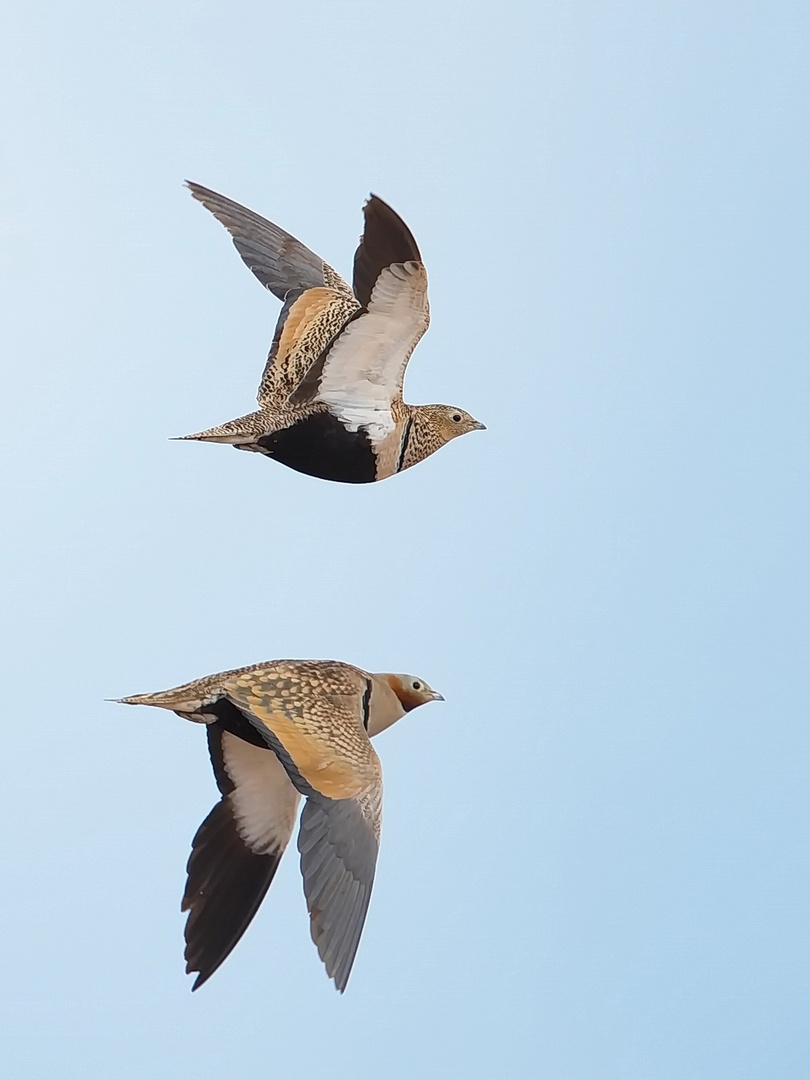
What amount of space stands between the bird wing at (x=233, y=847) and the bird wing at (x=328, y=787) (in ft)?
1.78

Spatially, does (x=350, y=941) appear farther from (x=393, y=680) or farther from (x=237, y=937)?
(x=393, y=680)

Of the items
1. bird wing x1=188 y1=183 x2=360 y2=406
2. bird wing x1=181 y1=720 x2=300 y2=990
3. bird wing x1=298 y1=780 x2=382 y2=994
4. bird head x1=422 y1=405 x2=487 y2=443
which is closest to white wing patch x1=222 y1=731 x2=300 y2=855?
bird wing x1=181 y1=720 x2=300 y2=990

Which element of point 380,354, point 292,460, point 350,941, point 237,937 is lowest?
point 237,937

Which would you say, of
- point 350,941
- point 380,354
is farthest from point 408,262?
point 350,941

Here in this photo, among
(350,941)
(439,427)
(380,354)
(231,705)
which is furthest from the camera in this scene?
(439,427)

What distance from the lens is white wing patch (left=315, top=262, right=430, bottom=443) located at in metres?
9.23

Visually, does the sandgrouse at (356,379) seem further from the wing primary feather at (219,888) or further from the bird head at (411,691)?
the wing primary feather at (219,888)

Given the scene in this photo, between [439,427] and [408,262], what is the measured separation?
1.93 meters

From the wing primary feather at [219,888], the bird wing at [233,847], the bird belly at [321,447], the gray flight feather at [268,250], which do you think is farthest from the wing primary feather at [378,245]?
the wing primary feather at [219,888]

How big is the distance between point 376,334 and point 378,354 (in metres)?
0.18

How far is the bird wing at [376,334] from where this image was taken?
8938 millimetres

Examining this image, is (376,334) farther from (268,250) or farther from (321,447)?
(268,250)

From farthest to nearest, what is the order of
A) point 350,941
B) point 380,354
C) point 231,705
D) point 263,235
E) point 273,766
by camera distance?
point 263,235 → point 380,354 → point 273,766 → point 231,705 → point 350,941

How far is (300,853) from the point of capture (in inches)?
281
